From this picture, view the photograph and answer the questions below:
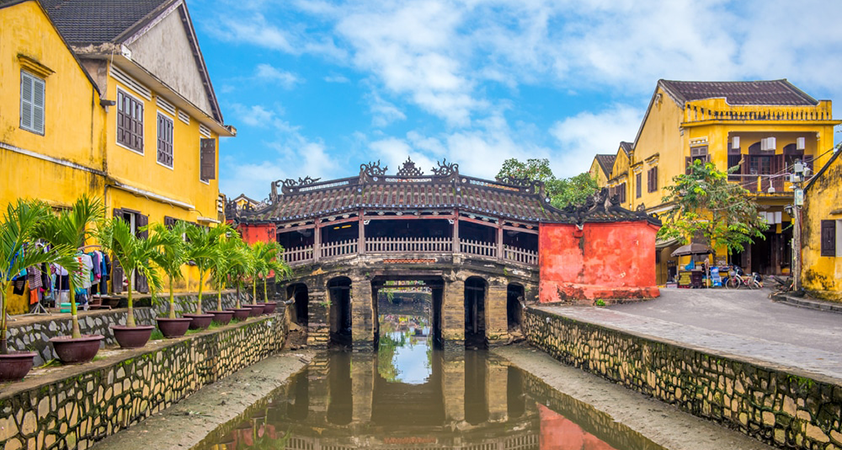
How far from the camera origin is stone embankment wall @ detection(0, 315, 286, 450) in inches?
245

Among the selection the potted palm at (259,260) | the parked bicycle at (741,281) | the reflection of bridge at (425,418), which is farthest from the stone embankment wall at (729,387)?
the parked bicycle at (741,281)

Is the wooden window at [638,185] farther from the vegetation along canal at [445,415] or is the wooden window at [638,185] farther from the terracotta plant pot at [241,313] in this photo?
the terracotta plant pot at [241,313]

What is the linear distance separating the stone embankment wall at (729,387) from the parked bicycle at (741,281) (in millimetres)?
12645

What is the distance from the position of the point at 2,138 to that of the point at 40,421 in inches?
229

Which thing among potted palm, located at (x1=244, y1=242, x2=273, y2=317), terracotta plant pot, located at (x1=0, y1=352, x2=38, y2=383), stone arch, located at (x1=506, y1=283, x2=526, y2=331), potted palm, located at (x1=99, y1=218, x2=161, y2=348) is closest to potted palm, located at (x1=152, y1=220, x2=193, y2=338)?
potted palm, located at (x1=99, y1=218, x2=161, y2=348)

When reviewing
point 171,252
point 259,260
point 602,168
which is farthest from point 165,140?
point 602,168

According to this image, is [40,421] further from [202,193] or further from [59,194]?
[202,193]

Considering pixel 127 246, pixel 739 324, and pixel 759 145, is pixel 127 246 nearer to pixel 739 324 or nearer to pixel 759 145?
pixel 739 324

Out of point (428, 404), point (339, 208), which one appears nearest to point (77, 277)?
point (428, 404)

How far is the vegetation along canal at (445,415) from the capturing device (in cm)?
987

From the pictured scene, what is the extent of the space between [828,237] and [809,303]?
70.6 inches

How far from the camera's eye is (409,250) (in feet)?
76.5

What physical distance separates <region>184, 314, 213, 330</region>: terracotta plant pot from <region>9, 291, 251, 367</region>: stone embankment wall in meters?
0.61

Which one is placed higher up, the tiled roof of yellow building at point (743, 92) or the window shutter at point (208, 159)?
the tiled roof of yellow building at point (743, 92)
